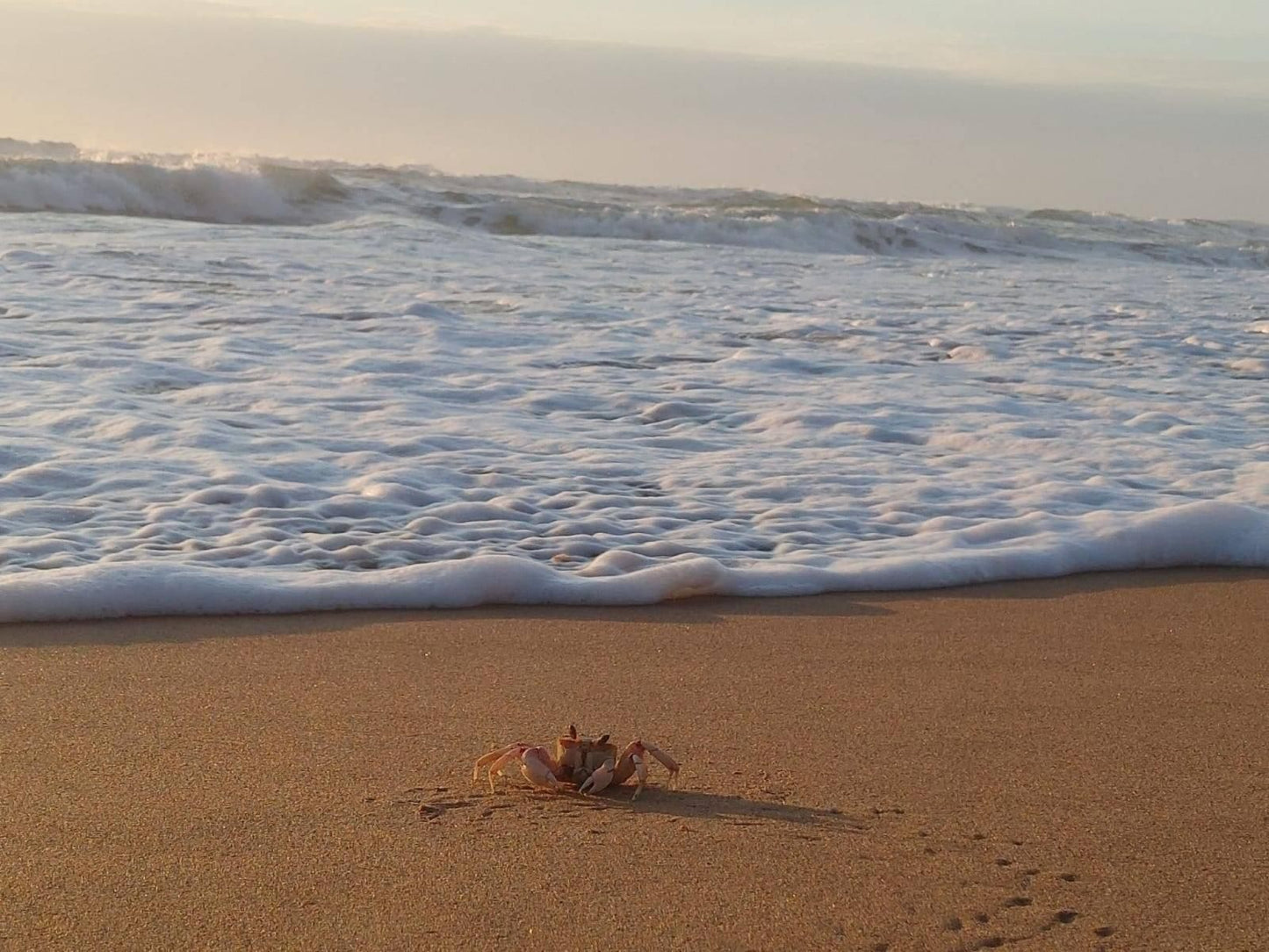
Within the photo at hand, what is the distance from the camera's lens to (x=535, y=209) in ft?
56.6

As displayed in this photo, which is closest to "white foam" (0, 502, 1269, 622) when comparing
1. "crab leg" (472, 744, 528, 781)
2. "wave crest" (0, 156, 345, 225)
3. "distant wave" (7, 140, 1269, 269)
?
"crab leg" (472, 744, 528, 781)

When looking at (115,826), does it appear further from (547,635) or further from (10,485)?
(10,485)

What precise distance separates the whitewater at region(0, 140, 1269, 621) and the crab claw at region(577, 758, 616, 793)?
1.38 m

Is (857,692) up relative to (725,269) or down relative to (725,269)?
down

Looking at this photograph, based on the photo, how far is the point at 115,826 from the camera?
2.46 m

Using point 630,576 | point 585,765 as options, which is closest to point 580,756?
point 585,765

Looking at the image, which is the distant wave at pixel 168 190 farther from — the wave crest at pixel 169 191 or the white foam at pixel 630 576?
the white foam at pixel 630 576

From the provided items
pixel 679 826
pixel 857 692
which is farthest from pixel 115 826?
pixel 857 692

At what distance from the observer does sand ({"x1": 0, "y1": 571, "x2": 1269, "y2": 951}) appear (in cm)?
222

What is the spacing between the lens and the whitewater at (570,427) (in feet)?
13.9

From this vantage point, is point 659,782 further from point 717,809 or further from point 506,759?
point 506,759

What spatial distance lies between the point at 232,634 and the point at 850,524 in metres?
2.22

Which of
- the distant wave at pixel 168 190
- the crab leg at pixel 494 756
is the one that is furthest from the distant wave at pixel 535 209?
the crab leg at pixel 494 756

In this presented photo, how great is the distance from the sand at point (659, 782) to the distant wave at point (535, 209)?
42.5ft
